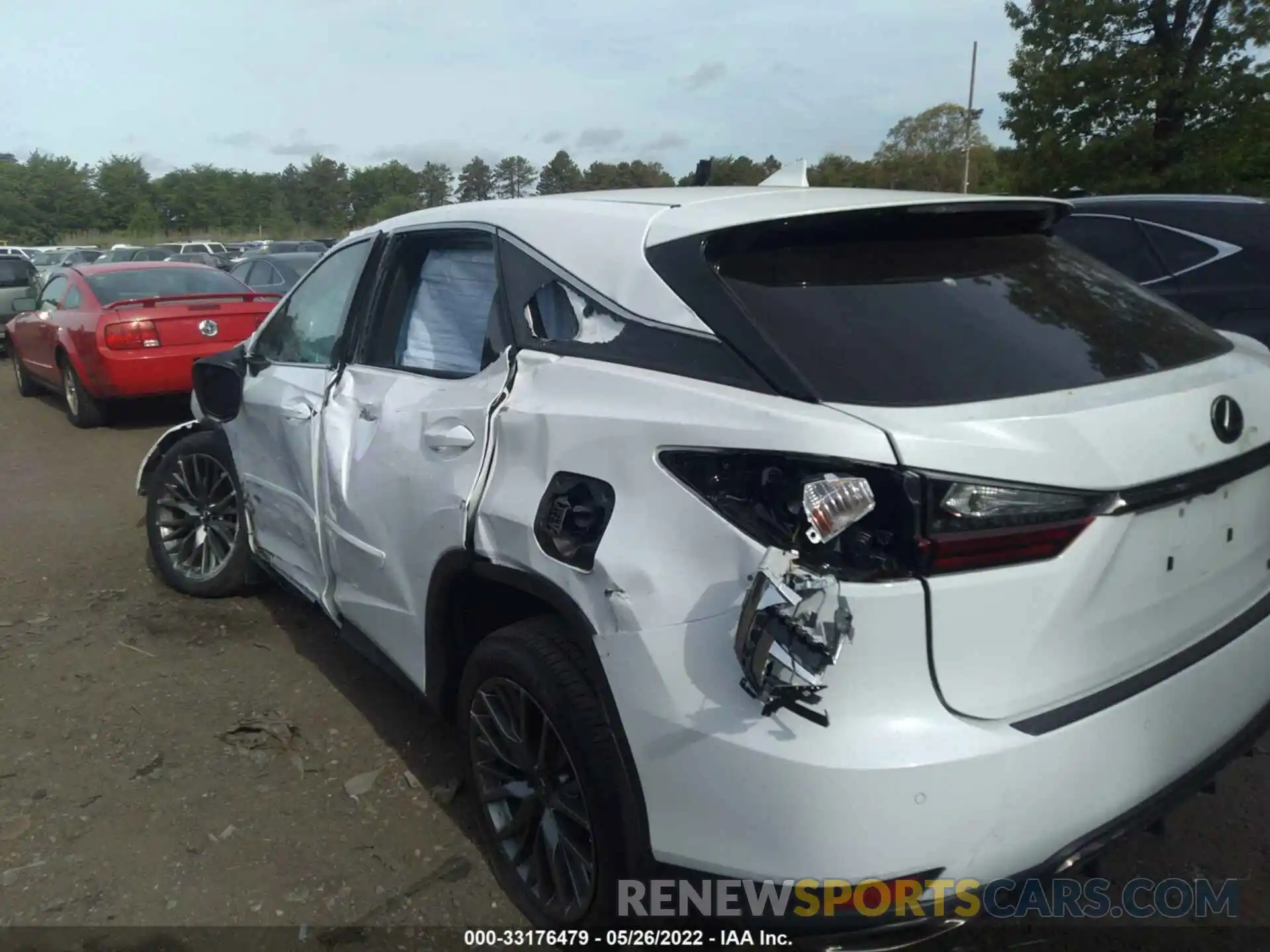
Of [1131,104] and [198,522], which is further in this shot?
[1131,104]

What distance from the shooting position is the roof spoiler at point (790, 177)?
3.13 metres

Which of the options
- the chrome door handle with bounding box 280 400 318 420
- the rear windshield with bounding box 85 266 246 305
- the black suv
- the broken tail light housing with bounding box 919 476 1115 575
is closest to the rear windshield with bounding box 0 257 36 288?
the rear windshield with bounding box 85 266 246 305

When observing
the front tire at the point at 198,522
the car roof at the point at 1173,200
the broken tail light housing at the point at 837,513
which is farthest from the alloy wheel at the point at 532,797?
the car roof at the point at 1173,200

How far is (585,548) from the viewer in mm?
2160

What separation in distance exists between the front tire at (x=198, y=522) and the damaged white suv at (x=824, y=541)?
2063 mm

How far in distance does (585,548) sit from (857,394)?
2.16ft

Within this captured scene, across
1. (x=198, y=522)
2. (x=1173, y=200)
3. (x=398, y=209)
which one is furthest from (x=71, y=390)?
(x=398, y=209)

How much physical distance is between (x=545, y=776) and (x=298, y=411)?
184cm

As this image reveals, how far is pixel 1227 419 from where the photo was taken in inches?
85.3

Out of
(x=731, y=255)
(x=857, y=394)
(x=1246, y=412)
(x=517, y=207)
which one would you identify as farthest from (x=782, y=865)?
(x=517, y=207)

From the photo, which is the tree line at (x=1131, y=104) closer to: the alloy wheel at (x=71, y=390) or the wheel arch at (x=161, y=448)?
the alloy wheel at (x=71, y=390)

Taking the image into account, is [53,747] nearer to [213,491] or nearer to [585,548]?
[213,491]

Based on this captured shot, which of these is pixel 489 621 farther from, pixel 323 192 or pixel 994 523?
pixel 323 192

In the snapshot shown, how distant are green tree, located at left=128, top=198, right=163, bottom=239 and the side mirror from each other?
7219 centimetres
